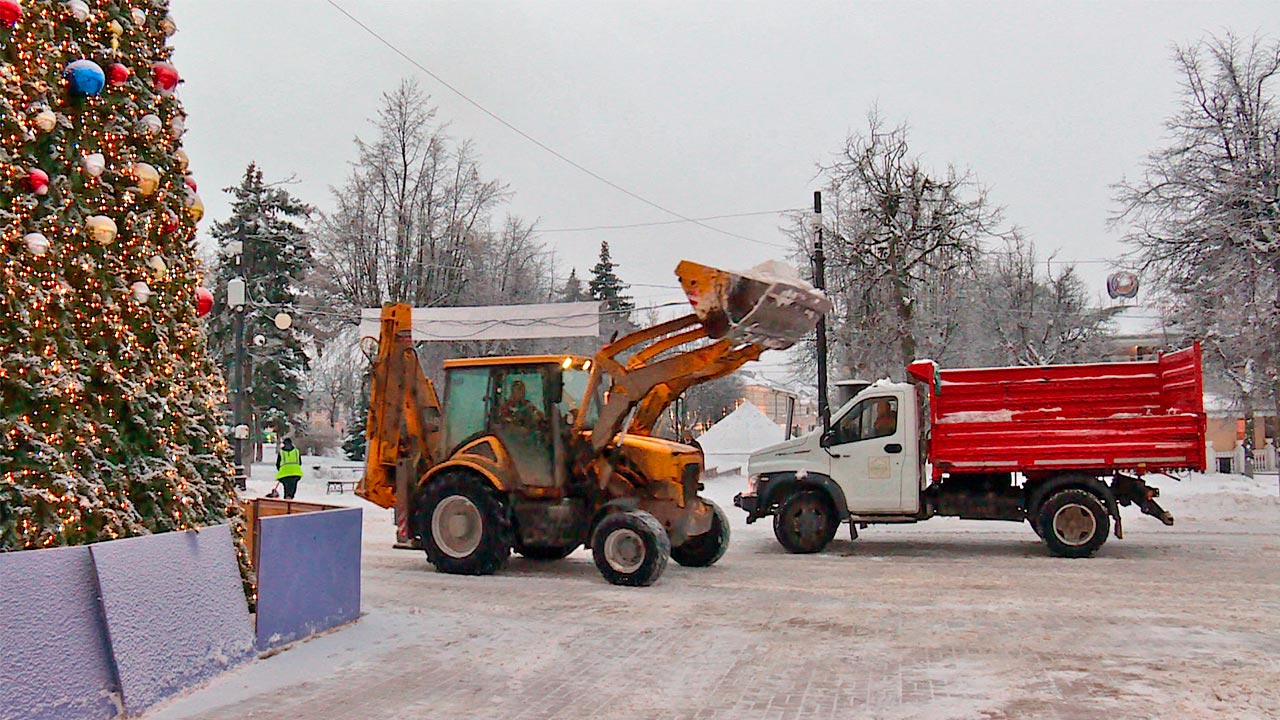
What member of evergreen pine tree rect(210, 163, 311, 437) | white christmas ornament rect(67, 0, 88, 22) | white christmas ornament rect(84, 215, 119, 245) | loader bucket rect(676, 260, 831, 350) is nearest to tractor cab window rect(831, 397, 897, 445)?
loader bucket rect(676, 260, 831, 350)

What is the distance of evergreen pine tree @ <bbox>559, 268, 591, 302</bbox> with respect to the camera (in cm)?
4859

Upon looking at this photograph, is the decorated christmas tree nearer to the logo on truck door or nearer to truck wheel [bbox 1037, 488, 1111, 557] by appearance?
the logo on truck door

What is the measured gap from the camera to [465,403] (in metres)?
12.4

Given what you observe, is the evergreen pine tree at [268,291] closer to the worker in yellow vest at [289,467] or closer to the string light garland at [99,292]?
the worker in yellow vest at [289,467]

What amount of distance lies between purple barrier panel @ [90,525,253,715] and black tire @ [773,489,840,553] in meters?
8.76

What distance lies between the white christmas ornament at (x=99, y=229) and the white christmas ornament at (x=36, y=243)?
42cm

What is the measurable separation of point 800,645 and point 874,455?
654cm

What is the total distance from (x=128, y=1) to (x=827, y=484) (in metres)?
10.4

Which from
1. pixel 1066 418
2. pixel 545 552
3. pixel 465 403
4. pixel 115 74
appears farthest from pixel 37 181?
pixel 1066 418

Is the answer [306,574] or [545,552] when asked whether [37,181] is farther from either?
[545,552]

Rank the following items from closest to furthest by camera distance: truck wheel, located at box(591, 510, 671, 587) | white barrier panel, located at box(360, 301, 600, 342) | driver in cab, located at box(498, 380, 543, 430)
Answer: truck wheel, located at box(591, 510, 671, 587) < driver in cab, located at box(498, 380, 543, 430) < white barrier panel, located at box(360, 301, 600, 342)

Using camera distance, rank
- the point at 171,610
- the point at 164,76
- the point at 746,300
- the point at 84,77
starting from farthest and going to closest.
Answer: the point at 746,300 → the point at 164,76 → the point at 84,77 → the point at 171,610

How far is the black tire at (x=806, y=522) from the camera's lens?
1452 centimetres

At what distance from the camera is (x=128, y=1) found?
7016mm
